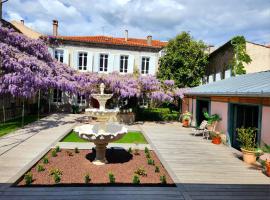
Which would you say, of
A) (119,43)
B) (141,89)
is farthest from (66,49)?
(141,89)

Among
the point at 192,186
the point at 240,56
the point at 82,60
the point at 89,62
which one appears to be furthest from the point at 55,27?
the point at 192,186

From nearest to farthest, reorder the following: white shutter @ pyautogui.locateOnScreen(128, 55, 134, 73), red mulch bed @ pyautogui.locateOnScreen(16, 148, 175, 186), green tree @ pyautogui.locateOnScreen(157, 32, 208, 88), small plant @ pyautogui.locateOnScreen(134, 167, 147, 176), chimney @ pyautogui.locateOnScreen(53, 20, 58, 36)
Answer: red mulch bed @ pyautogui.locateOnScreen(16, 148, 175, 186) → small plant @ pyautogui.locateOnScreen(134, 167, 147, 176) → green tree @ pyautogui.locateOnScreen(157, 32, 208, 88) → chimney @ pyautogui.locateOnScreen(53, 20, 58, 36) → white shutter @ pyautogui.locateOnScreen(128, 55, 134, 73)

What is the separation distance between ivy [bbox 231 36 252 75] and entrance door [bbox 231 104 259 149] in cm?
784

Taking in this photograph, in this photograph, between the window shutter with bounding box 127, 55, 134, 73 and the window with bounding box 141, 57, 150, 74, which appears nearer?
the window shutter with bounding box 127, 55, 134, 73

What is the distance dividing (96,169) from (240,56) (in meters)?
17.2

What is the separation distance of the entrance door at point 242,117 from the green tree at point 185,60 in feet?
52.9

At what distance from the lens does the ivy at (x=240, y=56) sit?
23.1m

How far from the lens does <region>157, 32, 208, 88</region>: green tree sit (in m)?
31.9

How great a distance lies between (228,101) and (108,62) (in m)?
20.6

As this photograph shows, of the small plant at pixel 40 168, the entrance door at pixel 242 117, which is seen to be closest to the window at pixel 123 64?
the entrance door at pixel 242 117

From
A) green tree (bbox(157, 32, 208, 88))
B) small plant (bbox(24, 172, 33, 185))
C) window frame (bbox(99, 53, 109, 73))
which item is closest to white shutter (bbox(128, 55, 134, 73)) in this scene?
window frame (bbox(99, 53, 109, 73))

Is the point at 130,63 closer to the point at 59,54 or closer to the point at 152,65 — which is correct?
the point at 152,65

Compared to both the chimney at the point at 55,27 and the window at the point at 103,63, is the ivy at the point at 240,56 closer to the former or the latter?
the window at the point at 103,63

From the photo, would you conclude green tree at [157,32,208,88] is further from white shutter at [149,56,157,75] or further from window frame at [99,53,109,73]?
window frame at [99,53,109,73]
